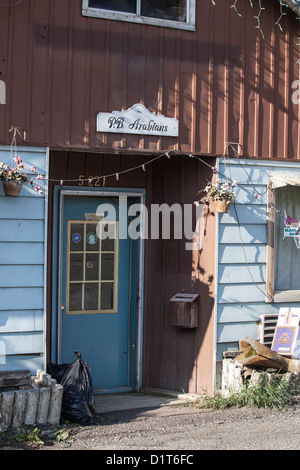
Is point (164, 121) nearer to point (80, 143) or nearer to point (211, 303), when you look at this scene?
point (80, 143)

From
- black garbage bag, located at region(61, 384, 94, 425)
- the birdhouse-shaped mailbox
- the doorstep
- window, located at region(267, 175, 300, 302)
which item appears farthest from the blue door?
window, located at region(267, 175, 300, 302)

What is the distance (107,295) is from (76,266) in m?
0.56

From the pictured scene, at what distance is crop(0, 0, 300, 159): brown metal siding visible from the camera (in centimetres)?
731

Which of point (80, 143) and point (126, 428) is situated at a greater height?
point (80, 143)

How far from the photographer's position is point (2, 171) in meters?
6.99

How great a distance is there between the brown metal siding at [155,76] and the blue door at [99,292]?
124 cm

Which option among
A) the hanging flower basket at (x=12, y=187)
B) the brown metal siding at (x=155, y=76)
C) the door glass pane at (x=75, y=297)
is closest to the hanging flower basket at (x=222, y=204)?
the brown metal siding at (x=155, y=76)

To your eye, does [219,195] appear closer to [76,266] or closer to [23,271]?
[76,266]

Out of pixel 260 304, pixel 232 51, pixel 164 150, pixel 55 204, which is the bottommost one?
pixel 260 304

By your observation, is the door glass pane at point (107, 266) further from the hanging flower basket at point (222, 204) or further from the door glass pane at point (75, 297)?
the hanging flower basket at point (222, 204)
